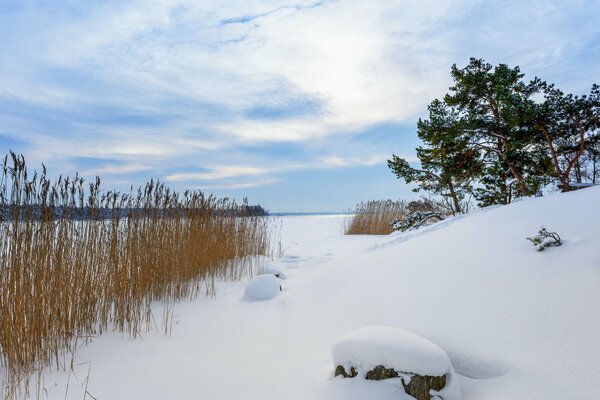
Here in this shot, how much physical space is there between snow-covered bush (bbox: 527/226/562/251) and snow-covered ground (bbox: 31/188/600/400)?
1.8 inches

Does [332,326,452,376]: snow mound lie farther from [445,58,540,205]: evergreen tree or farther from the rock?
[445,58,540,205]: evergreen tree

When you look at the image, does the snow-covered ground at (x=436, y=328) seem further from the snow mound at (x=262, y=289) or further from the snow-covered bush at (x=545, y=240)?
the snow mound at (x=262, y=289)

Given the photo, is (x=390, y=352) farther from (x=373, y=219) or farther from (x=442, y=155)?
(x=373, y=219)

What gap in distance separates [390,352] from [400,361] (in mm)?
65

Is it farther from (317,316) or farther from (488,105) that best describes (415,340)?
(488,105)

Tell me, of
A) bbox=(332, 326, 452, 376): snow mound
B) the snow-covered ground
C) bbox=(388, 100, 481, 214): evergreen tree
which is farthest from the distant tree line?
bbox=(332, 326, 452, 376): snow mound

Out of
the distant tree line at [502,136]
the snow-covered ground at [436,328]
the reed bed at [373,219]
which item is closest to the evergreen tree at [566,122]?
the distant tree line at [502,136]

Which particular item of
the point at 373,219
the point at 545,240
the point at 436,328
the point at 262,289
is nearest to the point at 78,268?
the point at 262,289

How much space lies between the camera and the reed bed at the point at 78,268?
236cm

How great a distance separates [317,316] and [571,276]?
78.4 inches

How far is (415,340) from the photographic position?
6.37 feet

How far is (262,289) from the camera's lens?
443cm

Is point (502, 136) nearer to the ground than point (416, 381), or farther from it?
farther from it

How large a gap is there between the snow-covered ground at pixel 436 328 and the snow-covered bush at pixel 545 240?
47mm
